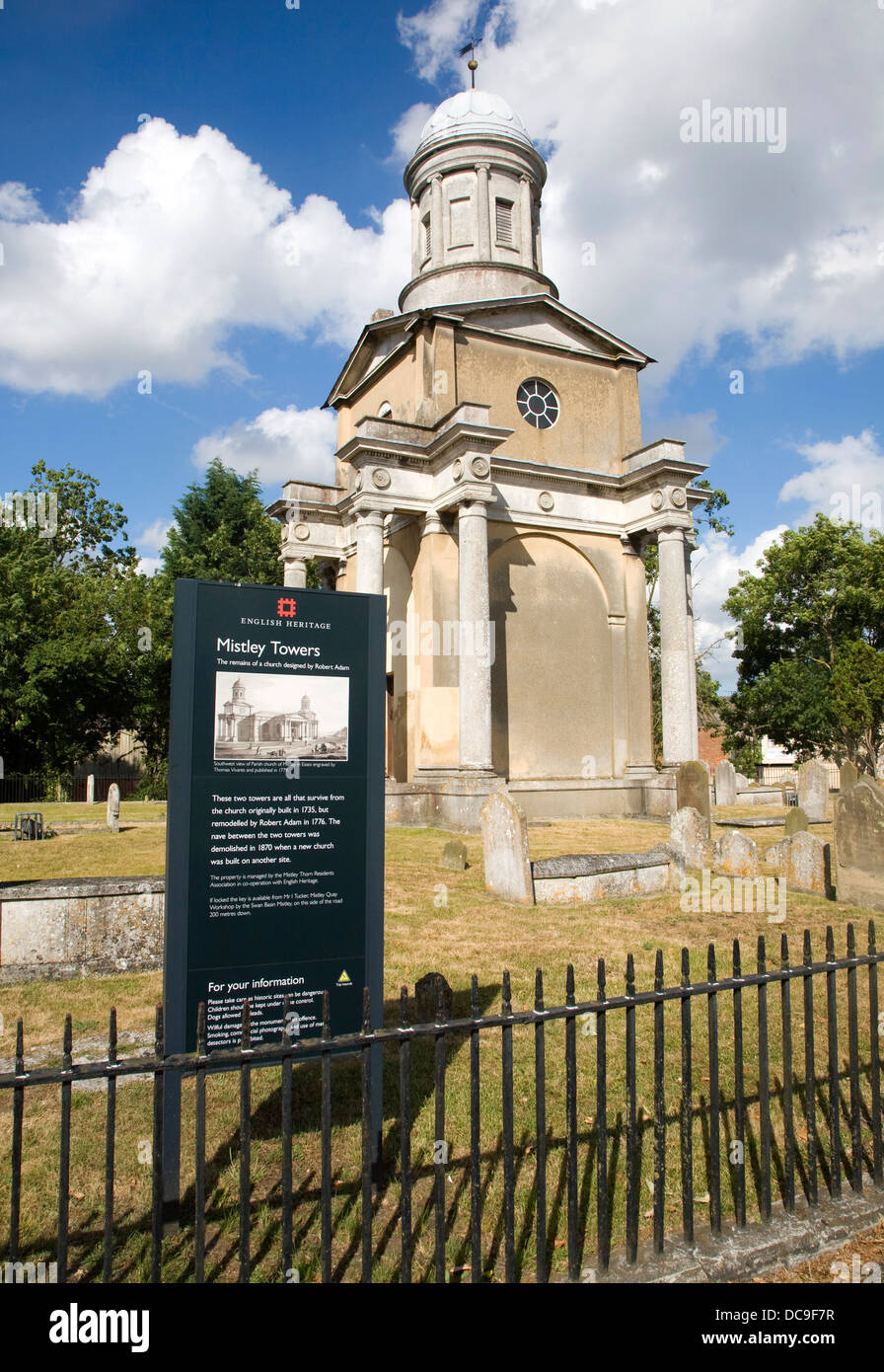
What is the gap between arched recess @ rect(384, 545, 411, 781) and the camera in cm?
2319

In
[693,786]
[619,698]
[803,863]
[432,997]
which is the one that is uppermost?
[619,698]

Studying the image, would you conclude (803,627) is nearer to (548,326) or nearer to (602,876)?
(548,326)

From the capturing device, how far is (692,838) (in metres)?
11.7

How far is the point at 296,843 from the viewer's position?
396 cm

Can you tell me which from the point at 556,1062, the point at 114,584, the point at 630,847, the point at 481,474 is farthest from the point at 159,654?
the point at 556,1062

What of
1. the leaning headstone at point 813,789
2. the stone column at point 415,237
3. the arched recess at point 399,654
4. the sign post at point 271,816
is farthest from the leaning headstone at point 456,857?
the stone column at point 415,237

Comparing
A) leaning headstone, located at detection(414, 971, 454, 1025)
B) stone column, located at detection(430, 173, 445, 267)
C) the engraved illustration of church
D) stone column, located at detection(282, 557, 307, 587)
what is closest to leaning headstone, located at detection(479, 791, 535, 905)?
leaning headstone, located at detection(414, 971, 454, 1025)

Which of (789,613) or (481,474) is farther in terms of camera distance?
(789,613)

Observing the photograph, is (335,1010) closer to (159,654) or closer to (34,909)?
(34,909)

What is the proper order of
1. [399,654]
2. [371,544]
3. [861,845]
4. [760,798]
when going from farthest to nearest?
[760,798] → [399,654] → [371,544] → [861,845]

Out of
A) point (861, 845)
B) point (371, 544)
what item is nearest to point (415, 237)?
point (371, 544)

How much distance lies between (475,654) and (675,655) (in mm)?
6105

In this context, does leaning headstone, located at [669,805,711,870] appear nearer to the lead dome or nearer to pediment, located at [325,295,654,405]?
pediment, located at [325,295,654,405]
